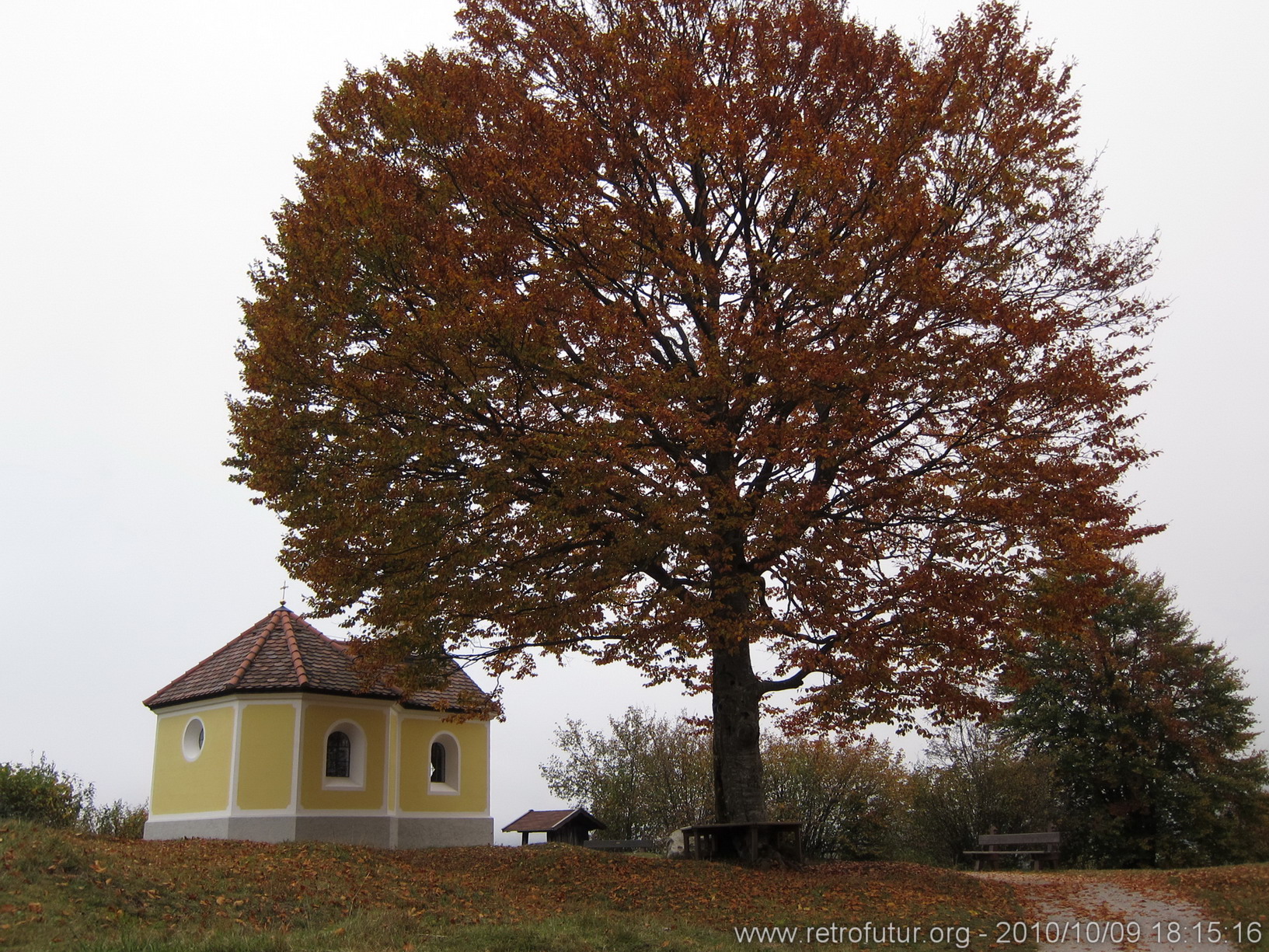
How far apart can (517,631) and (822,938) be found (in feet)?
20.4

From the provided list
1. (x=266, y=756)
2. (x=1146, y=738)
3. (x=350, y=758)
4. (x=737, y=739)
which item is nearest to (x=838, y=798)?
(x=1146, y=738)

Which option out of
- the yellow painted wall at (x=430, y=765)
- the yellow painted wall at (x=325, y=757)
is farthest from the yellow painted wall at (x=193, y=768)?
the yellow painted wall at (x=430, y=765)

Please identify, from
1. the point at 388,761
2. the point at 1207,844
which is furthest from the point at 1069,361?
the point at 1207,844

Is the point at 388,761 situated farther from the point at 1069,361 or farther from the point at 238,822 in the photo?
the point at 1069,361

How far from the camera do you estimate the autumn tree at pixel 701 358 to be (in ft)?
39.9

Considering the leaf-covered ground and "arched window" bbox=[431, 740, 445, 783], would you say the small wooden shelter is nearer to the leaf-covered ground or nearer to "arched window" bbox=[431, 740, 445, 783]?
"arched window" bbox=[431, 740, 445, 783]

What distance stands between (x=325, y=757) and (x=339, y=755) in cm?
63

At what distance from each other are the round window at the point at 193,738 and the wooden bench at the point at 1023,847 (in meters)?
17.2

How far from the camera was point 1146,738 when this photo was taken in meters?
27.3

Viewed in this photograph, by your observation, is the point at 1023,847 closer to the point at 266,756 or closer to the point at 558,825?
the point at 558,825

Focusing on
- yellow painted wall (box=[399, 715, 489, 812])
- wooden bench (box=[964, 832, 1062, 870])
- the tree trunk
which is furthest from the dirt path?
yellow painted wall (box=[399, 715, 489, 812])

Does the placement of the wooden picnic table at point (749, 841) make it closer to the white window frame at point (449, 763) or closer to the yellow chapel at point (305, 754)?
the yellow chapel at point (305, 754)

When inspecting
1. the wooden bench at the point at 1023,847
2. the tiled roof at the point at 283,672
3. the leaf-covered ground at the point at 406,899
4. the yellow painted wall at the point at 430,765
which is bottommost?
the wooden bench at the point at 1023,847

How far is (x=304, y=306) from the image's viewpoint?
12.8 meters
